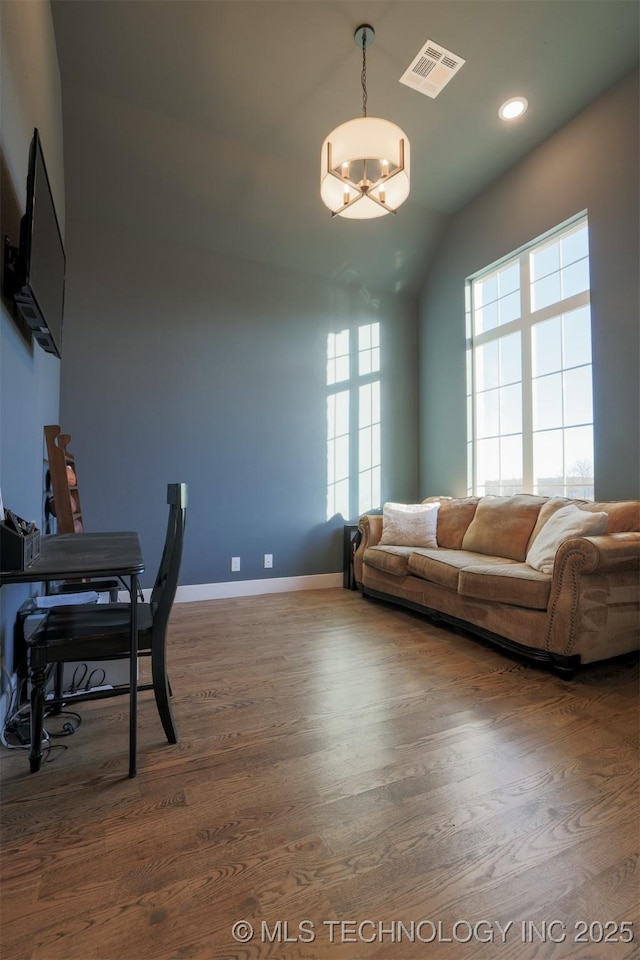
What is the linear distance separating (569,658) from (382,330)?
357 centimetres

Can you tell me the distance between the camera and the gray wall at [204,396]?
11.3 ft

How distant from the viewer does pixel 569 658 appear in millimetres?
2152

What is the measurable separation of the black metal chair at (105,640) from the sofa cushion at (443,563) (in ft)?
6.11

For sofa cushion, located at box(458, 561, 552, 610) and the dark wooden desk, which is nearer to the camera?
the dark wooden desk

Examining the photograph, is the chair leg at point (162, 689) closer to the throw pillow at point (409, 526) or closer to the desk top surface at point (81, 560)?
the desk top surface at point (81, 560)

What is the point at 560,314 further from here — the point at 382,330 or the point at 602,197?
the point at 382,330

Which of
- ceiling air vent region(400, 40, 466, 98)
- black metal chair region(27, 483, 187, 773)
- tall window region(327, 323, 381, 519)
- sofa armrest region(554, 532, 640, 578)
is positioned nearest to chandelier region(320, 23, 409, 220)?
ceiling air vent region(400, 40, 466, 98)

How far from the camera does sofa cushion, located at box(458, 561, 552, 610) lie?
2254 millimetres

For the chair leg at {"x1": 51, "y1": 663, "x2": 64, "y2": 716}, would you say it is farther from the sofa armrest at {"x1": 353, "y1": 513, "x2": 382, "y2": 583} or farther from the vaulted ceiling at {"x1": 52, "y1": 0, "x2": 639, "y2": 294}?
the vaulted ceiling at {"x1": 52, "y1": 0, "x2": 639, "y2": 294}

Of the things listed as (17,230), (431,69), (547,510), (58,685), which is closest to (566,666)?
(547,510)

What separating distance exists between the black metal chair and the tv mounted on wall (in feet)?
3.10

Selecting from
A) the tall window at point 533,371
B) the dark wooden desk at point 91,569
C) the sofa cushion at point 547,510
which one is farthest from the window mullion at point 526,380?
the dark wooden desk at point 91,569

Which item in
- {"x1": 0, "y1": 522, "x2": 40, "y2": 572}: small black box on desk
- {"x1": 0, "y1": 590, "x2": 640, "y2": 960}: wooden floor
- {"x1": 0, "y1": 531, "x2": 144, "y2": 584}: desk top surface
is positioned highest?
{"x1": 0, "y1": 522, "x2": 40, "y2": 572}: small black box on desk

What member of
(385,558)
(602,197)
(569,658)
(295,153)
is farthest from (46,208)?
(602,197)
